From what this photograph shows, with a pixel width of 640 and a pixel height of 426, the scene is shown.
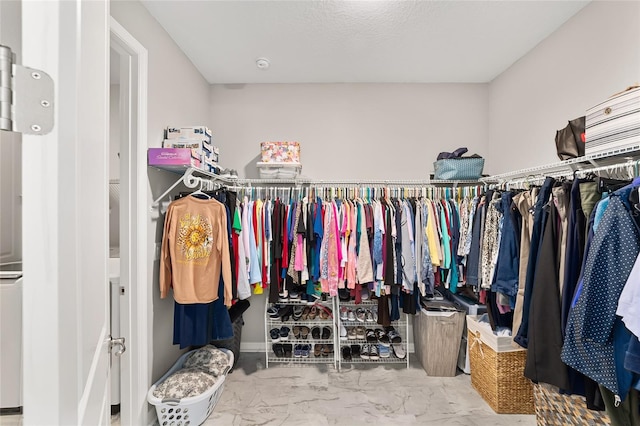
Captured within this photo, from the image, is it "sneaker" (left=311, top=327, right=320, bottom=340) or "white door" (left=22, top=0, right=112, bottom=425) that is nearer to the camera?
"white door" (left=22, top=0, right=112, bottom=425)

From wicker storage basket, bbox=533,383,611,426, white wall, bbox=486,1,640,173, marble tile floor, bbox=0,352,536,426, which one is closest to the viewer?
wicker storage basket, bbox=533,383,611,426

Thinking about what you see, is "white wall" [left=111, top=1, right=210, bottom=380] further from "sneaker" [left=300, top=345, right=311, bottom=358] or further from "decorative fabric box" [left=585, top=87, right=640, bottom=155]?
"decorative fabric box" [left=585, top=87, right=640, bottom=155]

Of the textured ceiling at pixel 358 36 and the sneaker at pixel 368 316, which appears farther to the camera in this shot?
the sneaker at pixel 368 316

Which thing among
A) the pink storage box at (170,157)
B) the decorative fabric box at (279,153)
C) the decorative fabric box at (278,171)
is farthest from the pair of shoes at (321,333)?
the pink storage box at (170,157)

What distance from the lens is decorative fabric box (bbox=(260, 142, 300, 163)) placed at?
2.44m

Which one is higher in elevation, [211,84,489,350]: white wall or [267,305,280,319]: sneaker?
[211,84,489,350]: white wall

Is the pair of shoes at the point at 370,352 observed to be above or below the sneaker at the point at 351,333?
below

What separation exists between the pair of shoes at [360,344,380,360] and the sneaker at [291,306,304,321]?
0.68m

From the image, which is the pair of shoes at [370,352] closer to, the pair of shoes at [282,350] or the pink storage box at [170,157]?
the pair of shoes at [282,350]

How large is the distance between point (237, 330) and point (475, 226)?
2346mm

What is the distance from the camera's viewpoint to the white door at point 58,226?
0.35 m

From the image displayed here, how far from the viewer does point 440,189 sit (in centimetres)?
266

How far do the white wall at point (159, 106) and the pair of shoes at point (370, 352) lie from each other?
161 cm

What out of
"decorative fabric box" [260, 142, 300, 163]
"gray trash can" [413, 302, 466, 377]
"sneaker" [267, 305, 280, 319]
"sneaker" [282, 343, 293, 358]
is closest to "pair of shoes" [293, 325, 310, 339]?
"sneaker" [282, 343, 293, 358]
